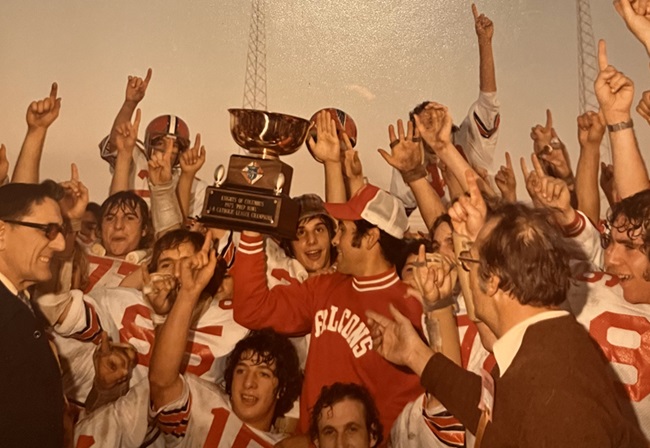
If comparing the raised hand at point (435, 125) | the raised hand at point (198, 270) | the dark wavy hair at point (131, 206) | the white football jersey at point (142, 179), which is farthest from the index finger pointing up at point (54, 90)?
the raised hand at point (435, 125)

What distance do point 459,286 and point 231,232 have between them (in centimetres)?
110

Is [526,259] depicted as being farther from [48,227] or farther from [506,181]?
[48,227]

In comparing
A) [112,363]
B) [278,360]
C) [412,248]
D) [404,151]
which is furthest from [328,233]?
[112,363]

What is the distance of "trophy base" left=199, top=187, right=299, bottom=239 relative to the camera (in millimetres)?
4168

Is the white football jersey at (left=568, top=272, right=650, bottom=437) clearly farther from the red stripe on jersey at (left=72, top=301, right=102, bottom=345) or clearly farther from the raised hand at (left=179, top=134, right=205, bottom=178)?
the red stripe on jersey at (left=72, top=301, right=102, bottom=345)

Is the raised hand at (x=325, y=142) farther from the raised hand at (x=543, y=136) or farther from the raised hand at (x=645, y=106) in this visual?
the raised hand at (x=645, y=106)

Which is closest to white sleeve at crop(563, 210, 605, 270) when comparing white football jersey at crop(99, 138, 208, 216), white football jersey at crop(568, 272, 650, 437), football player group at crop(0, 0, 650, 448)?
football player group at crop(0, 0, 650, 448)

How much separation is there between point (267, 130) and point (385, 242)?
29.3 inches

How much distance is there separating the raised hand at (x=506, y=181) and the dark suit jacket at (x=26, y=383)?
226 centimetres

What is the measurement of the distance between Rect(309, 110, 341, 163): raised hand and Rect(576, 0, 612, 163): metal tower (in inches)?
50.2

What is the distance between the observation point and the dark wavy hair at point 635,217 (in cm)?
392

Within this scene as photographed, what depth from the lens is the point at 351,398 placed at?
403 centimetres

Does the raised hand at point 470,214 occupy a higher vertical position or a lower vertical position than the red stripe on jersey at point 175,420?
higher

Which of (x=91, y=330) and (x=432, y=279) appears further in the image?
(x=91, y=330)
